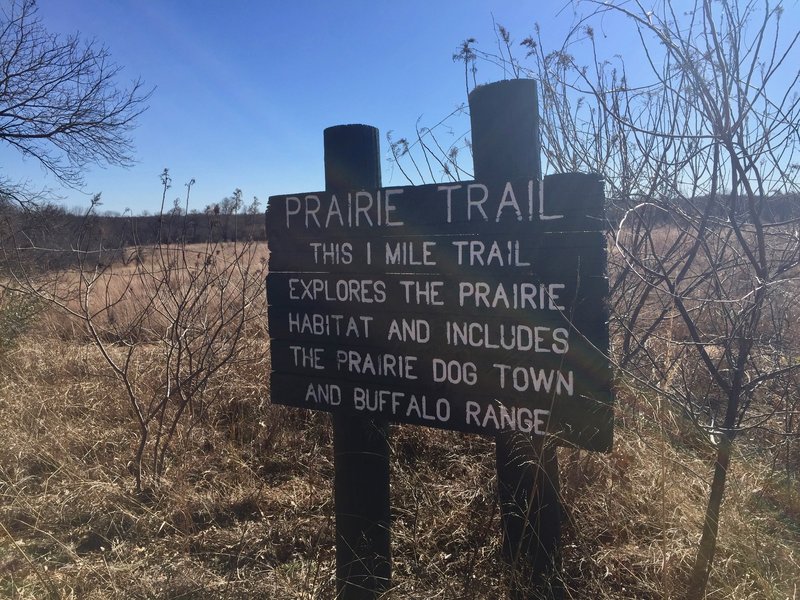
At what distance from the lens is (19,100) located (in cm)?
1162

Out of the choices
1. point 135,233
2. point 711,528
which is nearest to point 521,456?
point 711,528

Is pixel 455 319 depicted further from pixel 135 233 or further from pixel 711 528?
pixel 135 233

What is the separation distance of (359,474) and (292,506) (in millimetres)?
1024

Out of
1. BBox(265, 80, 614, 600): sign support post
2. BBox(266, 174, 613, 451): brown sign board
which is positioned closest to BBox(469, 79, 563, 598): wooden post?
BBox(265, 80, 614, 600): sign support post

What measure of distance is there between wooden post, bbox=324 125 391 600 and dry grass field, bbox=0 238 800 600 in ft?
0.46

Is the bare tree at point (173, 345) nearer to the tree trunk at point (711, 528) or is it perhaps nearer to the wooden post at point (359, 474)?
the wooden post at point (359, 474)

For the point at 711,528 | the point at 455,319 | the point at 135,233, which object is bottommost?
the point at 711,528

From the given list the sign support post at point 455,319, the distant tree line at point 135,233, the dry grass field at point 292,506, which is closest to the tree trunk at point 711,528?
the dry grass field at point 292,506

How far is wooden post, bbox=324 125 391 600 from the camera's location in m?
2.38

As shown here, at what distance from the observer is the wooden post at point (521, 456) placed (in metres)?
2.04

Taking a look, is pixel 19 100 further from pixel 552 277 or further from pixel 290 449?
pixel 552 277

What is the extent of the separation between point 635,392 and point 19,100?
13248mm

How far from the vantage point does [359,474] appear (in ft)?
7.98

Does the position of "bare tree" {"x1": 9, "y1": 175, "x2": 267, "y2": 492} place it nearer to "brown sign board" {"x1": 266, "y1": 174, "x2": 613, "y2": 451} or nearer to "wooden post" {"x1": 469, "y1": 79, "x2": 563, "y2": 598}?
"brown sign board" {"x1": 266, "y1": 174, "x2": 613, "y2": 451}
